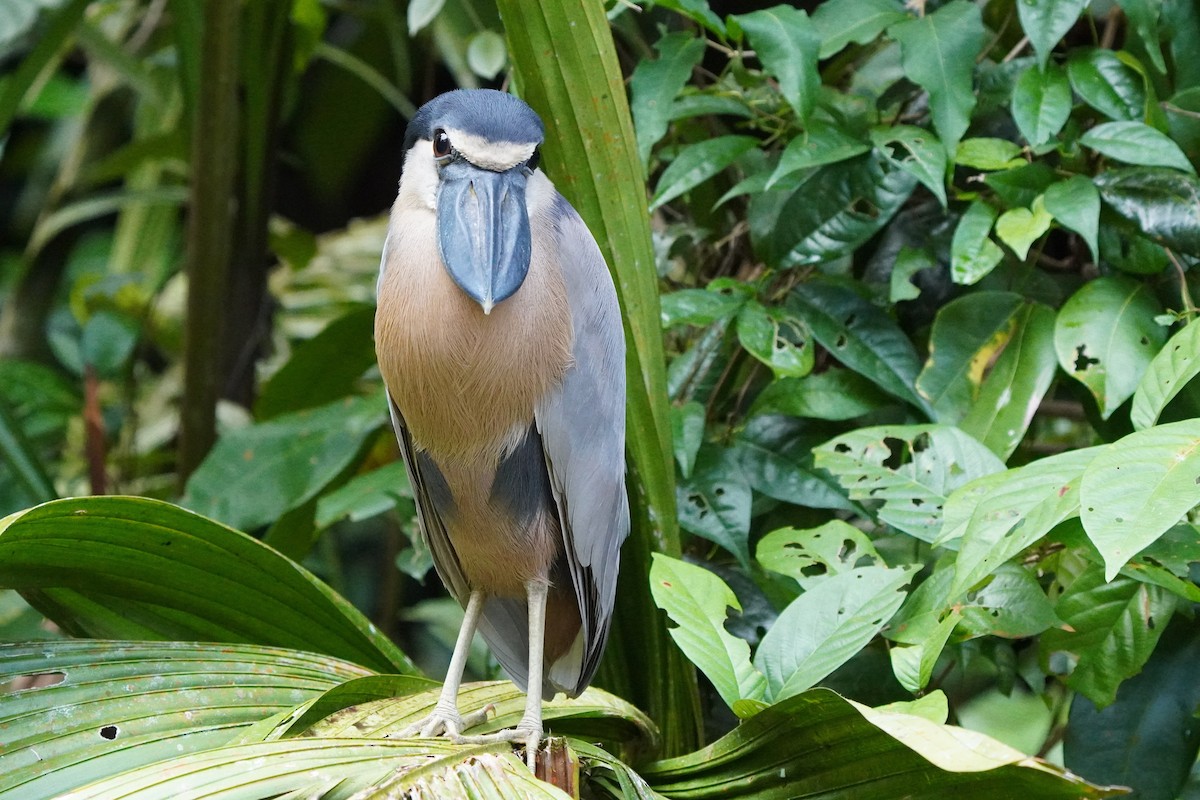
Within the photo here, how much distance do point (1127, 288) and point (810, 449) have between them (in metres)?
0.47

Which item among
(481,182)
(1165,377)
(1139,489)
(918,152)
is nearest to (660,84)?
(918,152)

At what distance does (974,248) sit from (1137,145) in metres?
0.23

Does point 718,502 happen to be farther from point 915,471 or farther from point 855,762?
point 855,762

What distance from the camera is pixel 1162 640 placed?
1376 millimetres

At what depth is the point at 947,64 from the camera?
4.74 ft

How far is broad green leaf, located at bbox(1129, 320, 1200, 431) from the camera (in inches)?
45.7

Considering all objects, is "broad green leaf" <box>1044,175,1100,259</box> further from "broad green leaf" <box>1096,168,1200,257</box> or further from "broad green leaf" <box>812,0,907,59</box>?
"broad green leaf" <box>812,0,907,59</box>

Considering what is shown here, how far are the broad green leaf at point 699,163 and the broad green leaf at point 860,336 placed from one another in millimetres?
224

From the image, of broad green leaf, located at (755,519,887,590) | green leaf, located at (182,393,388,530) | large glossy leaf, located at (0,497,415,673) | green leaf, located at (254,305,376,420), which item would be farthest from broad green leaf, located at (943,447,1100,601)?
green leaf, located at (254,305,376,420)

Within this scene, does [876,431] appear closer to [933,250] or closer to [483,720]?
[933,250]

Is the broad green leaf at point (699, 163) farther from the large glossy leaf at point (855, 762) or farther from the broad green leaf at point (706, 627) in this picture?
the large glossy leaf at point (855, 762)

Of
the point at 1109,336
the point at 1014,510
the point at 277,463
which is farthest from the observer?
the point at 277,463

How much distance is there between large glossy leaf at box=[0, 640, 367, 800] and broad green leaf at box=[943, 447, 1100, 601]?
2.25 feet

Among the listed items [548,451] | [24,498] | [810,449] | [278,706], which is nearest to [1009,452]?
[810,449]
